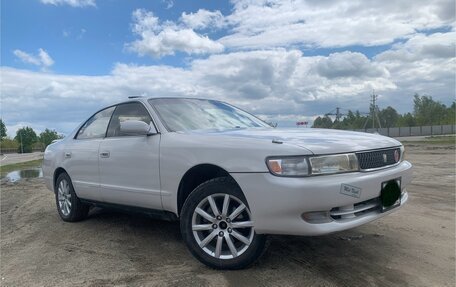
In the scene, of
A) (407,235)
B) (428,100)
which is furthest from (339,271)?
(428,100)

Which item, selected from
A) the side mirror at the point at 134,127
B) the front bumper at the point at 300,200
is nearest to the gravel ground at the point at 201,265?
the front bumper at the point at 300,200

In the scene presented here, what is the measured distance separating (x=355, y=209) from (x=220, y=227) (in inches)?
45.5

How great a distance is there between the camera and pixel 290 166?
329cm

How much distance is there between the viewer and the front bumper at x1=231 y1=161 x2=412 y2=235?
10.6 feet

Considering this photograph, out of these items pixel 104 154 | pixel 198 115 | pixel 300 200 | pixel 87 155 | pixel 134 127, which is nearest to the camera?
pixel 300 200

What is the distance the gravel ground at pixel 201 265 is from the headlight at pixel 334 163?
0.88 metres

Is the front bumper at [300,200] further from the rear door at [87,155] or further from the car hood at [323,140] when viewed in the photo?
the rear door at [87,155]

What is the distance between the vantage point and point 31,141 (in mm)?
125812

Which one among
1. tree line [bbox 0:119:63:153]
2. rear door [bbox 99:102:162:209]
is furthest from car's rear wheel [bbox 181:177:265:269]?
tree line [bbox 0:119:63:153]

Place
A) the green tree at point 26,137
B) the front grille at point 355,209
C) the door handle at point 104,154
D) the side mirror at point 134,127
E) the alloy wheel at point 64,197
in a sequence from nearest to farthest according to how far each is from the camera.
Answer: the front grille at point 355,209
the side mirror at point 134,127
the door handle at point 104,154
the alloy wheel at point 64,197
the green tree at point 26,137

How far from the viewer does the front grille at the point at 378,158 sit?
3.60 meters

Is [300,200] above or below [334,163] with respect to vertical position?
below

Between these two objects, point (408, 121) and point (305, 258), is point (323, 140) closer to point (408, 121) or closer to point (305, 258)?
point (305, 258)

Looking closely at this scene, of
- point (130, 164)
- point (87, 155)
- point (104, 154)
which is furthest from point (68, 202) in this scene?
point (130, 164)
